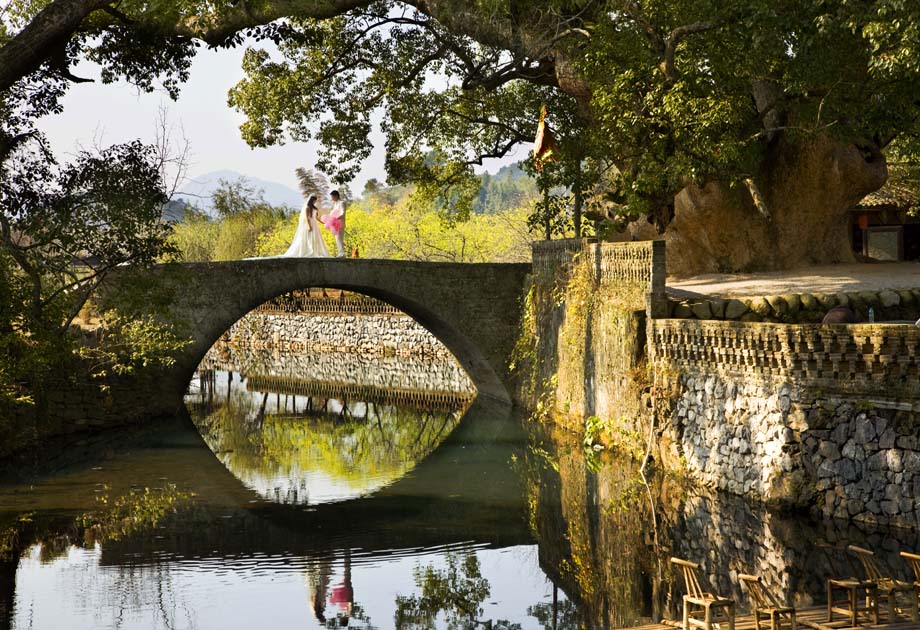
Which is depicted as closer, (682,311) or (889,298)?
(889,298)

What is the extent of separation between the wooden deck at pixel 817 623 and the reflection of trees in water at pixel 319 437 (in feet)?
29.4

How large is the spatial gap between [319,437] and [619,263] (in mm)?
7932

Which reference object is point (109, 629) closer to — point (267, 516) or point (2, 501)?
point (267, 516)

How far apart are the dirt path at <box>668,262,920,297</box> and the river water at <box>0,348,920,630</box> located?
3.40m

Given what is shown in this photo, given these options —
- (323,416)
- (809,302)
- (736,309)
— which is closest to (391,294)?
(323,416)

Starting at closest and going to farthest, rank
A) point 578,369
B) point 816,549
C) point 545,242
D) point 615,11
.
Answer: point 816,549, point 615,11, point 578,369, point 545,242

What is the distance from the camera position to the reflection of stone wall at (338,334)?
3828cm

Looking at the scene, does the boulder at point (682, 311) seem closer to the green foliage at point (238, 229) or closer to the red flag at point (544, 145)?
the red flag at point (544, 145)

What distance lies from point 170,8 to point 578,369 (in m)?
10.2

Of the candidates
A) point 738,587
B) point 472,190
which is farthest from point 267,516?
point 472,190

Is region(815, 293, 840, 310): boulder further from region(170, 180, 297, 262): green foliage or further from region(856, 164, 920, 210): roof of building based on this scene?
region(170, 180, 297, 262): green foliage

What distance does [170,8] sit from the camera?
15.9 meters

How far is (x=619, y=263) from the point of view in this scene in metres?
20.2

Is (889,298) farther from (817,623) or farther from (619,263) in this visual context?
(817,623)
